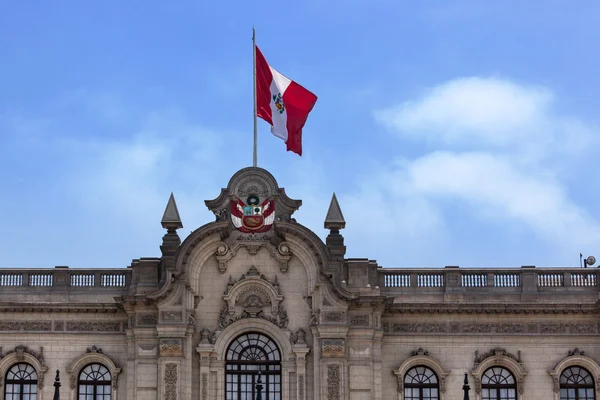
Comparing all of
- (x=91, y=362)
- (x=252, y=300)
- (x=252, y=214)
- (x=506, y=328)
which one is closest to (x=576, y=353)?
(x=506, y=328)

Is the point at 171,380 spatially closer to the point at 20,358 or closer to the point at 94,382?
the point at 94,382

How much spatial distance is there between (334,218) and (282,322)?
449 cm

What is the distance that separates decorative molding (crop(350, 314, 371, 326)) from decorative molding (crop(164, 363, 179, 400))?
6854 millimetres

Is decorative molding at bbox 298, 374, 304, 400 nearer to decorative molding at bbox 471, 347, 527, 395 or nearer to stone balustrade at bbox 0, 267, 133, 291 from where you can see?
decorative molding at bbox 471, 347, 527, 395

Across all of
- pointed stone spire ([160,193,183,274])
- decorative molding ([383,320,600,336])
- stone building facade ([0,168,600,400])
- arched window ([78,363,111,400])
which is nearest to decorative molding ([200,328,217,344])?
stone building facade ([0,168,600,400])

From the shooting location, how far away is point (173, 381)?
45812 millimetres

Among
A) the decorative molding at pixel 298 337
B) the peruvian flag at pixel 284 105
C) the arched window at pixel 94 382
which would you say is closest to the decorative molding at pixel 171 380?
the arched window at pixel 94 382

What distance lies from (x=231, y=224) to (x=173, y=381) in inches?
250

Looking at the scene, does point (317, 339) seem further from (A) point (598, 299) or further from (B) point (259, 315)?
(A) point (598, 299)

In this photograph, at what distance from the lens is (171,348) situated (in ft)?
151

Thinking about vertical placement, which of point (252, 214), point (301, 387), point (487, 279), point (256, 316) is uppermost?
point (252, 214)

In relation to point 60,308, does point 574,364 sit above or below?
below

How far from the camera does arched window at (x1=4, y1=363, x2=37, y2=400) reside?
155ft

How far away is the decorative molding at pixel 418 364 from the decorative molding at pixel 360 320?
7.22 ft
